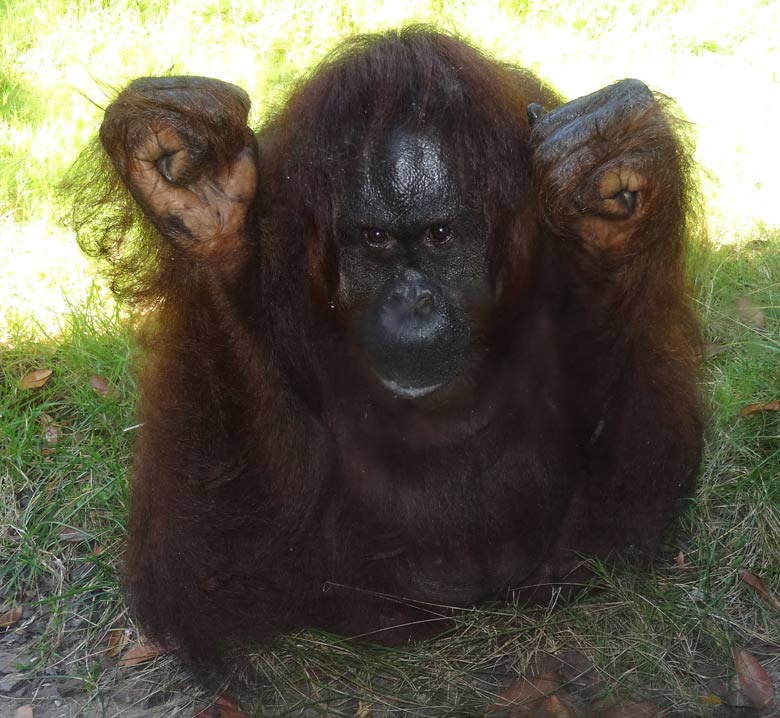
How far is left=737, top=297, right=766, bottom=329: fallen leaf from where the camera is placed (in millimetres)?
4316

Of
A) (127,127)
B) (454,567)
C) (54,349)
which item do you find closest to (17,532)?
(54,349)

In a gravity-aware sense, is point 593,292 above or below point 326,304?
above

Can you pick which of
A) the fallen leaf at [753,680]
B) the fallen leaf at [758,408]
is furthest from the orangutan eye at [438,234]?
the fallen leaf at [758,408]

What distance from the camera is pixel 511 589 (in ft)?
11.2

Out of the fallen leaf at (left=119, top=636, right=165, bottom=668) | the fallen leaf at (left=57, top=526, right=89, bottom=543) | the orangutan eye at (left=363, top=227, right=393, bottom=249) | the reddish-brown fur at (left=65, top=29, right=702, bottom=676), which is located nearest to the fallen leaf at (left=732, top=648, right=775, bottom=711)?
the reddish-brown fur at (left=65, top=29, right=702, bottom=676)

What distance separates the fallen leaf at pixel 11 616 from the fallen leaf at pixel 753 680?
7.18 feet

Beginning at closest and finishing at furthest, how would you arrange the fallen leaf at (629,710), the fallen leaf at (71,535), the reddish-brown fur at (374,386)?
the reddish-brown fur at (374,386), the fallen leaf at (629,710), the fallen leaf at (71,535)

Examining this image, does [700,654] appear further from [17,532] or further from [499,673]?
[17,532]

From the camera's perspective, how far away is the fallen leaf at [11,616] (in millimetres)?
3490

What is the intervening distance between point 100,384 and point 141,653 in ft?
3.94

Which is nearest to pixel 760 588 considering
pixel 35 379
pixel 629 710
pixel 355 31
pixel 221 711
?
pixel 629 710

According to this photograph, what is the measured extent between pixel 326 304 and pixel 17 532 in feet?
5.04

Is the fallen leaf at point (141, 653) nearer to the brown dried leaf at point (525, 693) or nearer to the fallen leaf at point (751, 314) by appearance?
the brown dried leaf at point (525, 693)

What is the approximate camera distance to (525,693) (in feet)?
10.2
